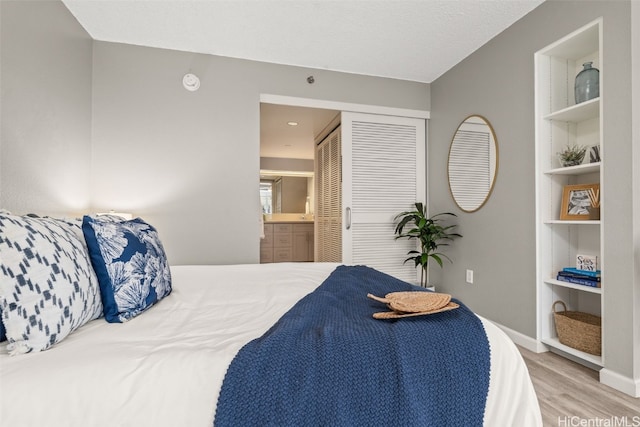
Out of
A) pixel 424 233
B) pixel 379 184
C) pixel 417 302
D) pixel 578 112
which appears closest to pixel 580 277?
pixel 578 112

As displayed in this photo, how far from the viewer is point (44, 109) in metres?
2.10

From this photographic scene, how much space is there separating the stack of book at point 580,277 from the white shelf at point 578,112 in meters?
1.08

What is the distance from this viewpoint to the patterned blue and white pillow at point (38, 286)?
89cm

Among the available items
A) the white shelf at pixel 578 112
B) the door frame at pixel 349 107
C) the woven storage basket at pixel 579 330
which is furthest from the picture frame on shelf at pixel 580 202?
the door frame at pixel 349 107

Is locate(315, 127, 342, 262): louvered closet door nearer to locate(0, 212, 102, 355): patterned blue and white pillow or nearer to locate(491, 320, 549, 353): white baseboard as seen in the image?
locate(491, 320, 549, 353): white baseboard

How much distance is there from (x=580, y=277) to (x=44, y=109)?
147 inches

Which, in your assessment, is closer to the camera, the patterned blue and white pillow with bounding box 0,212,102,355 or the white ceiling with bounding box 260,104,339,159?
the patterned blue and white pillow with bounding box 0,212,102,355

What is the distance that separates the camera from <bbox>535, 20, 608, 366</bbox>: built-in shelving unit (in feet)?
7.73

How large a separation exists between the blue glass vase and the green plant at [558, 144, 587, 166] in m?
0.34

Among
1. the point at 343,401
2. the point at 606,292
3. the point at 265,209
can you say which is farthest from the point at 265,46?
the point at 265,209

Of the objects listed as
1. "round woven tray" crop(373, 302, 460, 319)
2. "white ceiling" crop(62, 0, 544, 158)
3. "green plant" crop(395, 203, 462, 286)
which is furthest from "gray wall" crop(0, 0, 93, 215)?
"green plant" crop(395, 203, 462, 286)

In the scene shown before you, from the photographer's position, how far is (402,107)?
3.70 meters

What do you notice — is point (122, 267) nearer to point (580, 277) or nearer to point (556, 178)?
point (580, 277)

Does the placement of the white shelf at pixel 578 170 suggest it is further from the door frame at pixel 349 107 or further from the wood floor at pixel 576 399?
the door frame at pixel 349 107
